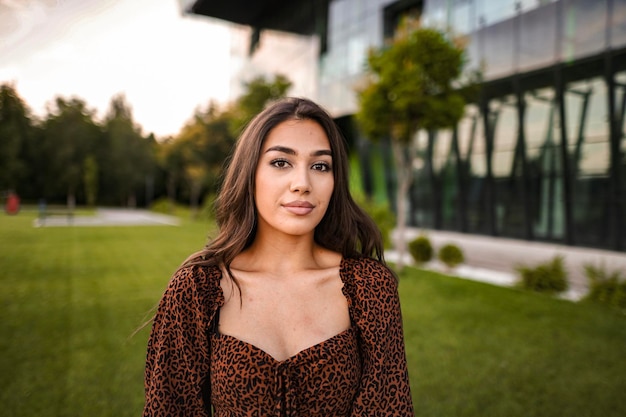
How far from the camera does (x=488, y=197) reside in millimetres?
14375

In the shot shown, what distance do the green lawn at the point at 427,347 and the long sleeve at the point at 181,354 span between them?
43cm

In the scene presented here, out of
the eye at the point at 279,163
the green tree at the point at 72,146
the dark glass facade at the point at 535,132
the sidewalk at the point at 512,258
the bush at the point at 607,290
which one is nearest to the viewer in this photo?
the eye at the point at 279,163

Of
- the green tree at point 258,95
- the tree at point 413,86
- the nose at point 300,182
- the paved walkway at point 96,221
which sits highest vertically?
the green tree at point 258,95

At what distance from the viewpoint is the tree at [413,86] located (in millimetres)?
8758

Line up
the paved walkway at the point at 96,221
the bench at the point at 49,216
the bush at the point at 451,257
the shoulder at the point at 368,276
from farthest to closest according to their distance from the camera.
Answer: the bench at the point at 49,216 < the paved walkway at the point at 96,221 < the bush at the point at 451,257 < the shoulder at the point at 368,276

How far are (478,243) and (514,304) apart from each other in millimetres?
6828

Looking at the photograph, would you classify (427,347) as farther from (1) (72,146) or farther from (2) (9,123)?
(1) (72,146)

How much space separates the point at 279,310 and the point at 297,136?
2.07 feet

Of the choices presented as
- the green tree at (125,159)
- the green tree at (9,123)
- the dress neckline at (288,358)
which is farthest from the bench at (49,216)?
the dress neckline at (288,358)

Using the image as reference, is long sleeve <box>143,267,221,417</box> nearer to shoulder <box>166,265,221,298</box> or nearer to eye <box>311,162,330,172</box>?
shoulder <box>166,265,221,298</box>

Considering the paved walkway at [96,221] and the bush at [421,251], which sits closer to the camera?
the bush at [421,251]

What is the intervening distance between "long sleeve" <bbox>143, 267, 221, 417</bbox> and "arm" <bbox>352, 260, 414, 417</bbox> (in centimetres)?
54

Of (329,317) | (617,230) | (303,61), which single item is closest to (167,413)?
(329,317)

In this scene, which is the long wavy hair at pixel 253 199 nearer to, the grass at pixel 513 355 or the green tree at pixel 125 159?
the grass at pixel 513 355
